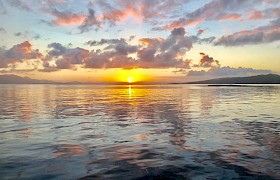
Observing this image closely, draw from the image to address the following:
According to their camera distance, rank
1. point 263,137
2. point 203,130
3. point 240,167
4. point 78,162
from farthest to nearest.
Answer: point 203,130, point 263,137, point 78,162, point 240,167

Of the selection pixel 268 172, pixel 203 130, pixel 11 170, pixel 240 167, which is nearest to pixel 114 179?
pixel 11 170

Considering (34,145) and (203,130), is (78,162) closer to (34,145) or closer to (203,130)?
(34,145)

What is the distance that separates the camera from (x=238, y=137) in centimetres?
2053

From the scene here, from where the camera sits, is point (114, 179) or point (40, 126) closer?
point (114, 179)

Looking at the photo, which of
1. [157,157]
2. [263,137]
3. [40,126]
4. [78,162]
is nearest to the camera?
[78,162]

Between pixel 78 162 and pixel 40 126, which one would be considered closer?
pixel 78 162

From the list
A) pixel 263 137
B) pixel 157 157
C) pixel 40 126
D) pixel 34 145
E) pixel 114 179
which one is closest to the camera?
pixel 114 179

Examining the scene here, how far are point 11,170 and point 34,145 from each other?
542cm

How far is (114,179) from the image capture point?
11445mm

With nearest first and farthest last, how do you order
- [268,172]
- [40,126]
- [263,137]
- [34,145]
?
1. [268,172]
2. [34,145]
3. [263,137]
4. [40,126]

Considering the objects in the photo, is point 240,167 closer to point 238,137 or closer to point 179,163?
point 179,163

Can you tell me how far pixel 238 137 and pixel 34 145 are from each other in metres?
16.2

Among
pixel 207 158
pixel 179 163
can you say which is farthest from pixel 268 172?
pixel 179 163

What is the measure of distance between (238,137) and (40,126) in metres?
19.5
